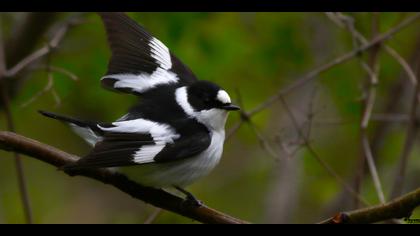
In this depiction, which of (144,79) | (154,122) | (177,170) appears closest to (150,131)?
(154,122)

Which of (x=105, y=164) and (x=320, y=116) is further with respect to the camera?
(x=320, y=116)

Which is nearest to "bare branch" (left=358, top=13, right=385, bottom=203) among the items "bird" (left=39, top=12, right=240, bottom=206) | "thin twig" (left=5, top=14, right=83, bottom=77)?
"bird" (left=39, top=12, right=240, bottom=206)

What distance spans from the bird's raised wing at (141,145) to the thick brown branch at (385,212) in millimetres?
826

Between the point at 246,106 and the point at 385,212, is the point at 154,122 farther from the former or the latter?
the point at 246,106

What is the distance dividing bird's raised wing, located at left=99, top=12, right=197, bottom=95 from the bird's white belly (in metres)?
0.44

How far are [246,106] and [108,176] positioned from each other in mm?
2108

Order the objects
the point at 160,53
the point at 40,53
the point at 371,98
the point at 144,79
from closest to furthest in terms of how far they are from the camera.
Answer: the point at 144,79 → the point at 160,53 → the point at 40,53 → the point at 371,98

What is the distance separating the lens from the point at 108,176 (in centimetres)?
297

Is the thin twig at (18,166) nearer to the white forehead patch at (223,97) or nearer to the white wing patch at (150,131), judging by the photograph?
the white wing patch at (150,131)

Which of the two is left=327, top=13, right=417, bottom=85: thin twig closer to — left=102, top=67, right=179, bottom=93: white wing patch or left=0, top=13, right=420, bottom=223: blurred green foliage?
left=0, top=13, right=420, bottom=223: blurred green foliage

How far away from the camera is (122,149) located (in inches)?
111
